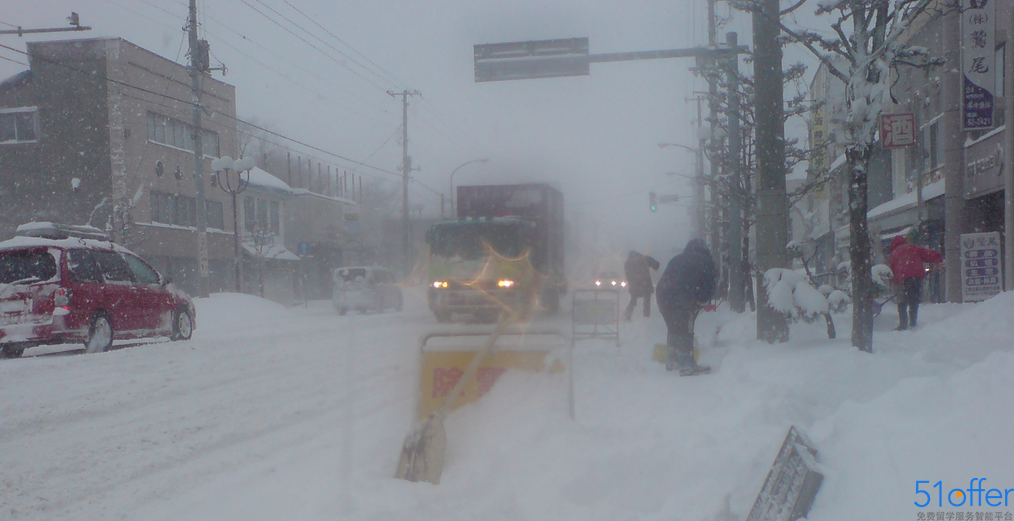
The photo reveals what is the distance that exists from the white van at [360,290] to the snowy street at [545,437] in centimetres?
1704

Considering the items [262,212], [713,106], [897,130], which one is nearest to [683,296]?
[897,130]

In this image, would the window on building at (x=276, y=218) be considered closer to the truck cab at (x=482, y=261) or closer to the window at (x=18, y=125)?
the window at (x=18, y=125)

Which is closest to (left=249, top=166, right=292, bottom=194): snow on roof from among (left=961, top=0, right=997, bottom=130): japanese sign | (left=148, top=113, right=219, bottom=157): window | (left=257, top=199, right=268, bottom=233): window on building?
(left=257, top=199, right=268, bottom=233): window on building

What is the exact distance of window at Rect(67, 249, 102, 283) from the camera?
12.4 m

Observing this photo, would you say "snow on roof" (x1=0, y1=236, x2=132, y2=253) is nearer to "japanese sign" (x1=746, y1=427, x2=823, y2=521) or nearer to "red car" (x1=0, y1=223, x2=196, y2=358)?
"red car" (x1=0, y1=223, x2=196, y2=358)

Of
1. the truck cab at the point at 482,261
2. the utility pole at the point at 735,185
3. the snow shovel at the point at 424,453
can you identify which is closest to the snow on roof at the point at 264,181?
the truck cab at the point at 482,261

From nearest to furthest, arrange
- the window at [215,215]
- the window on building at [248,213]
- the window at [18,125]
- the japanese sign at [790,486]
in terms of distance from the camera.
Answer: the japanese sign at [790,486] < the window at [18,125] < the window at [215,215] < the window on building at [248,213]

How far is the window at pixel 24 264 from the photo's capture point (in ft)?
39.9

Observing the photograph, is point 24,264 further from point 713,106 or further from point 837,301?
point 713,106

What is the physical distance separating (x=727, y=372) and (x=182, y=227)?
3411 centimetres

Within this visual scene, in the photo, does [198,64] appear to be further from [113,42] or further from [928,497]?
[928,497]

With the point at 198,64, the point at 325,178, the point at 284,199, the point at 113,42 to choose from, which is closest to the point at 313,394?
the point at 198,64

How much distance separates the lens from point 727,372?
27.0ft

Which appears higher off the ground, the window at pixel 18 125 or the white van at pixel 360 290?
the window at pixel 18 125
